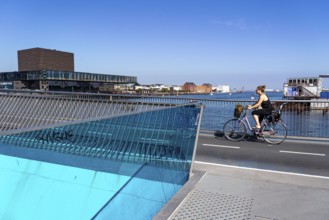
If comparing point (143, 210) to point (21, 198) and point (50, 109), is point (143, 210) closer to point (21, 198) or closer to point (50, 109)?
point (21, 198)

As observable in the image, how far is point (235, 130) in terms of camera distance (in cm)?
996

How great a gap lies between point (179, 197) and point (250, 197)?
1.09m

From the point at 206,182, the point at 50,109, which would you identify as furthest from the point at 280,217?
the point at 50,109

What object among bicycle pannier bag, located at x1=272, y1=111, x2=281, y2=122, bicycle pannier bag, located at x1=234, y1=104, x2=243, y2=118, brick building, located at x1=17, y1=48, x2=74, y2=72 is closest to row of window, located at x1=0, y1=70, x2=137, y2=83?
bicycle pannier bag, located at x1=234, y1=104, x2=243, y2=118

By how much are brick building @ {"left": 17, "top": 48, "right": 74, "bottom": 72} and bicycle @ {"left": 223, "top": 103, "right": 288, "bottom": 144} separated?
10490cm

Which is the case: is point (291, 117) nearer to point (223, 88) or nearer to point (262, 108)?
point (262, 108)

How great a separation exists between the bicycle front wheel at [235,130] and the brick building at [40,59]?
344 feet

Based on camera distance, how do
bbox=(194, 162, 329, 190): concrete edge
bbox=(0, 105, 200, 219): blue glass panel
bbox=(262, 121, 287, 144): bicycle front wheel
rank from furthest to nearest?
1. bbox=(262, 121, 287, 144): bicycle front wheel
2. bbox=(194, 162, 329, 190): concrete edge
3. bbox=(0, 105, 200, 219): blue glass panel

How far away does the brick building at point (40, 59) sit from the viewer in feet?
357

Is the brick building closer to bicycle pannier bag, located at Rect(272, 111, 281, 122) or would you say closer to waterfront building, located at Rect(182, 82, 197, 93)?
waterfront building, located at Rect(182, 82, 197, 93)

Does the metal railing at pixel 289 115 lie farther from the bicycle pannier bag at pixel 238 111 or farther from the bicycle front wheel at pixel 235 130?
the bicycle pannier bag at pixel 238 111

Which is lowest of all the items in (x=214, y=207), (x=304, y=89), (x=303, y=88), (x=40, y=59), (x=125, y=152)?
(x=214, y=207)

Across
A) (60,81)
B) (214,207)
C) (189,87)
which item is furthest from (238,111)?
(189,87)

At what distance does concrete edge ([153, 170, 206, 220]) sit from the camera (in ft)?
12.9
